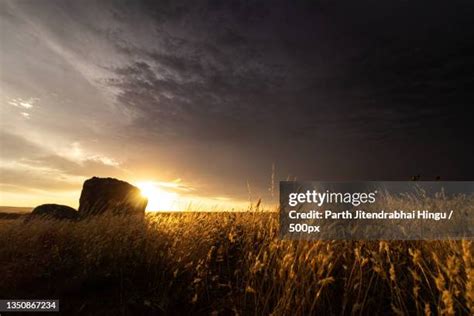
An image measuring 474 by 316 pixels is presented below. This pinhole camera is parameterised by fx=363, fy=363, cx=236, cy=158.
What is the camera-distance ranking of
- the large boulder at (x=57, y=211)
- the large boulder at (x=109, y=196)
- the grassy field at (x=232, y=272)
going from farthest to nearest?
the large boulder at (x=57, y=211) < the large boulder at (x=109, y=196) < the grassy field at (x=232, y=272)

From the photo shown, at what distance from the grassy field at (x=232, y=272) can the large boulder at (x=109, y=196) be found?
7.61 meters

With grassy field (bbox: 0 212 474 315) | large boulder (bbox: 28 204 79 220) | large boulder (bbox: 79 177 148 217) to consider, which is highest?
large boulder (bbox: 79 177 148 217)

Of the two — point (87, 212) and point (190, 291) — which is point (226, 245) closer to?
point (190, 291)

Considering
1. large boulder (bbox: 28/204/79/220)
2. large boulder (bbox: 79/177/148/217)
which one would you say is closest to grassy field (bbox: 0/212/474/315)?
large boulder (bbox: 79/177/148/217)

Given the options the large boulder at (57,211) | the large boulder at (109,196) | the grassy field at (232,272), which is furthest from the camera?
the large boulder at (57,211)

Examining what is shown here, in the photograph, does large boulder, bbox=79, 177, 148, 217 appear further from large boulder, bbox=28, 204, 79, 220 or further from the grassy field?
the grassy field

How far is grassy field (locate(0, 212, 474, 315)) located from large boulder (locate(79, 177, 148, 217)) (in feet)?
25.0

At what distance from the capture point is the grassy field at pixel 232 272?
360 cm

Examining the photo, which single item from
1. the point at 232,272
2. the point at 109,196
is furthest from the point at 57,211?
the point at 232,272

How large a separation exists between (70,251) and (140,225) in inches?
51.9

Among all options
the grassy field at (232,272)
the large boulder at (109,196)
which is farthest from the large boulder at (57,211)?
the grassy field at (232,272)

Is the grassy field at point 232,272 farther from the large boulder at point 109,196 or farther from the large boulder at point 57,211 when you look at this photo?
the large boulder at point 57,211

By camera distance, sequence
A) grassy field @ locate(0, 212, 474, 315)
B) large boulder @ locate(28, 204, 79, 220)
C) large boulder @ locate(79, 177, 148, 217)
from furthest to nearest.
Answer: large boulder @ locate(28, 204, 79, 220)
large boulder @ locate(79, 177, 148, 217)
grassy field @ locate(0, 212, 474, 315)

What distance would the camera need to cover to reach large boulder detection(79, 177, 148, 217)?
48.8ft
